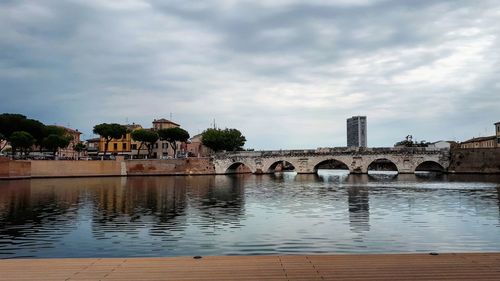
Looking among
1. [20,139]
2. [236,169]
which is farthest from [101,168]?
[236,169]

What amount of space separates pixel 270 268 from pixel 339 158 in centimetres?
7606

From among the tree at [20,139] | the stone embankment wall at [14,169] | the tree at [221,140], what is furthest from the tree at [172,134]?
the stone embankment wall at [14,169]

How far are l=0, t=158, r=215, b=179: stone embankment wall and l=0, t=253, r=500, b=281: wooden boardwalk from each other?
67639mm

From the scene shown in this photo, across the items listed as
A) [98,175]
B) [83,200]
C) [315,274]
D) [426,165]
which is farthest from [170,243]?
[426,165]

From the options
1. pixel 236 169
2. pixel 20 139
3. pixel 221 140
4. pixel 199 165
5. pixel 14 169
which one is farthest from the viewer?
pixel 221 140

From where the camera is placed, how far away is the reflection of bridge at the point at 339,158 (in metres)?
79.4

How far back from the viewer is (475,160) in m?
76.8

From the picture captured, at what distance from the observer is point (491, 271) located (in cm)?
802

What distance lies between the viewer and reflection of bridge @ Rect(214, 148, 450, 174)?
7938 cm

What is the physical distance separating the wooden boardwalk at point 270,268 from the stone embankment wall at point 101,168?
222 feet

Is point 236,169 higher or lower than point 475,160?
lower

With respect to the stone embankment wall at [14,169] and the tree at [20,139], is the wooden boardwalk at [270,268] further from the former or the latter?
the tree at [20,139]

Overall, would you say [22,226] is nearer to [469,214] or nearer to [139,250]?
[139,250]

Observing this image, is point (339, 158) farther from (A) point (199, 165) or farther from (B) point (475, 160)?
(A) point (199, 165)
